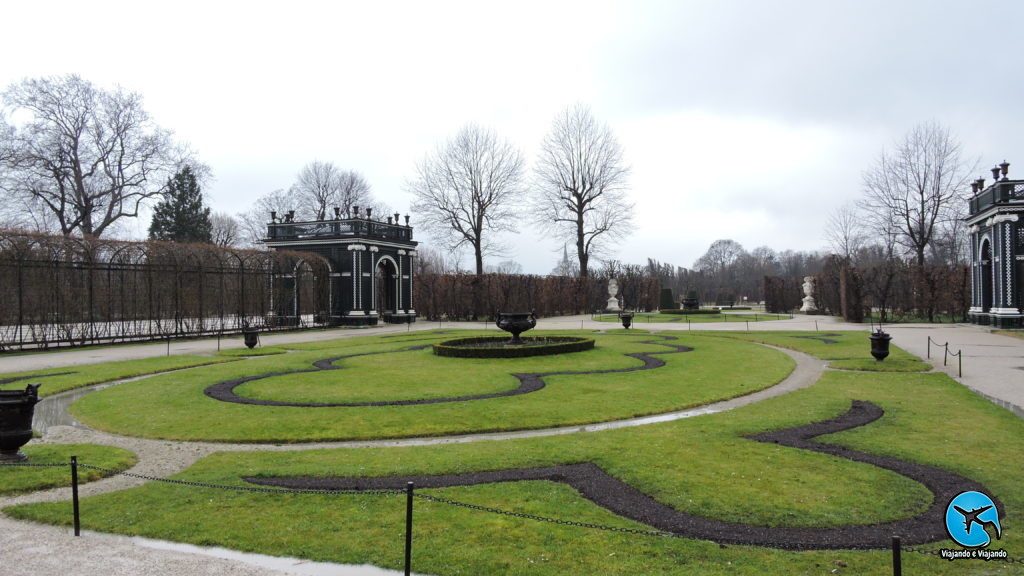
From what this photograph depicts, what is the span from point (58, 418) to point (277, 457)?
5888 millimetres

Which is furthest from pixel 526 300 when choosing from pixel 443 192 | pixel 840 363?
pixel 840 363

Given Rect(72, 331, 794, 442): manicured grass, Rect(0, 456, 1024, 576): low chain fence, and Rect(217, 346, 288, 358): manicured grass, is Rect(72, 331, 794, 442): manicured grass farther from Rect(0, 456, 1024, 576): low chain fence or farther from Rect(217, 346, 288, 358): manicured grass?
Rect(0, 456, 1024, 576): low chain fence

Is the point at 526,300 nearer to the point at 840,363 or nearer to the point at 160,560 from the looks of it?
the point at 840,363

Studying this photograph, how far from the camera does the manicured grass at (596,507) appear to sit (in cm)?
508

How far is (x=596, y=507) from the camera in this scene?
6328 millimetres

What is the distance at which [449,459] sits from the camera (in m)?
8.09

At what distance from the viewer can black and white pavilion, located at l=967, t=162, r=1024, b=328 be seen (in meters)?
30.3

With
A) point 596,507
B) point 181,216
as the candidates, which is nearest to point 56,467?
point 596,507

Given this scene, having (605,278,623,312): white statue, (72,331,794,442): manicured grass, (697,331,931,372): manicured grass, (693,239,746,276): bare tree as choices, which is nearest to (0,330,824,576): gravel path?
(72,331,794,442): manicured grass

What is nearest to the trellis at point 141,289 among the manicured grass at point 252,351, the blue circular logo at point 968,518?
the manicured grass at point 252,351

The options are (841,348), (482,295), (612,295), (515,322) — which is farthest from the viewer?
(612,295)

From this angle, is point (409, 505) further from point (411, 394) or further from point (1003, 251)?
point (1003, 251)

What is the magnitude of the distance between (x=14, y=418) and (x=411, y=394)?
670cm

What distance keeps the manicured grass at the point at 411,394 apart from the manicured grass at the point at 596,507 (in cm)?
152
